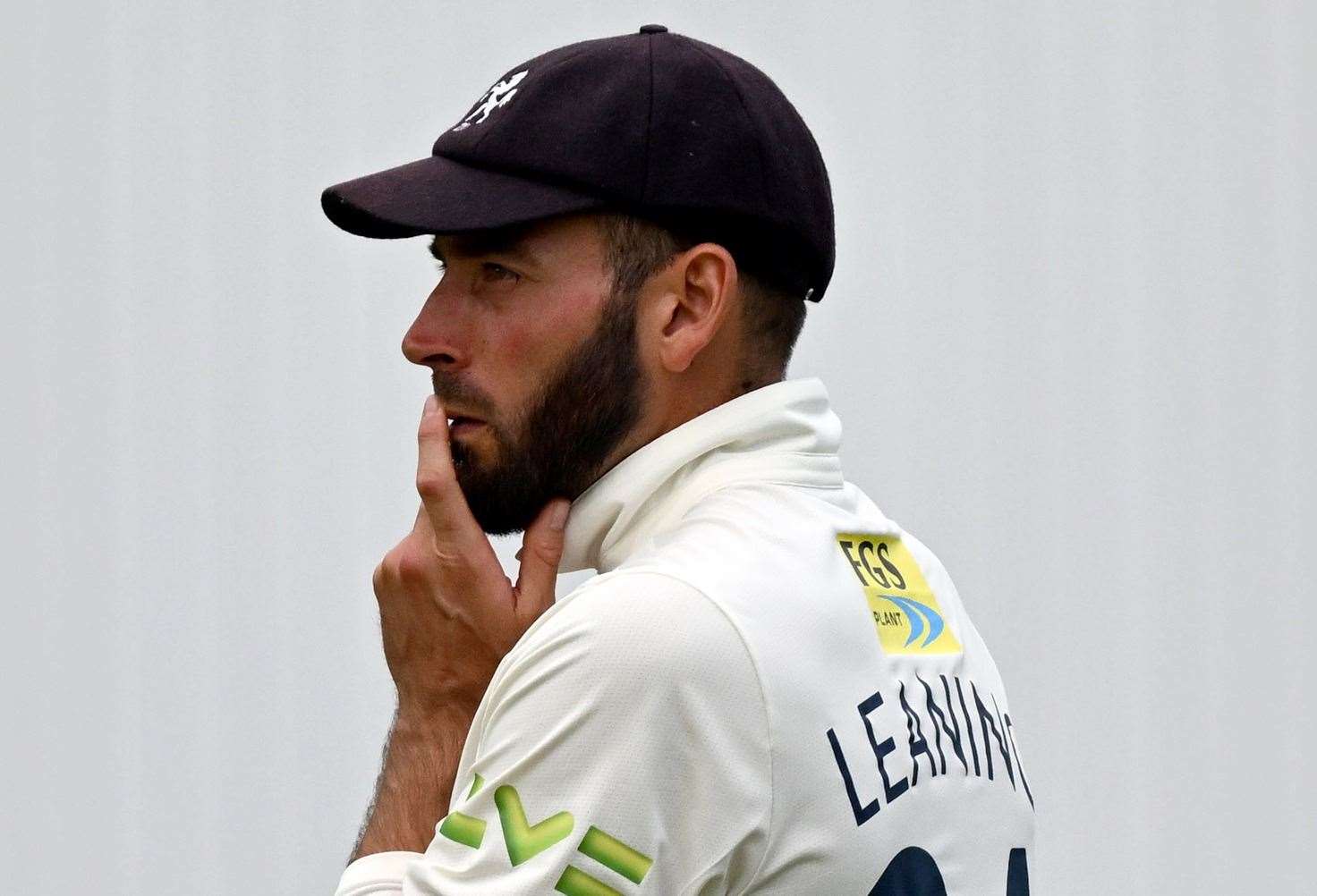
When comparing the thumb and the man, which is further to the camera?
the thumb

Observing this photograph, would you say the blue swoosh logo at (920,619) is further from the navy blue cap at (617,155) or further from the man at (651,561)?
the navy blue cap at (617,155)

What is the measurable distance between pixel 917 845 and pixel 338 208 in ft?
3.60

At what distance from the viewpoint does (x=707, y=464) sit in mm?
2301

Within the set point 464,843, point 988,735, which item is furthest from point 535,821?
point 988,735

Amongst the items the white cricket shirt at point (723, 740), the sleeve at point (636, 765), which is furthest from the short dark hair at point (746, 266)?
the sleeve at point (636, 765)

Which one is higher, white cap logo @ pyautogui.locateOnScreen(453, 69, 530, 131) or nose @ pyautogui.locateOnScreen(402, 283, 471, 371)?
white cap logo @ pyautogui.locateOnScreen(453, 69, 530, 131)

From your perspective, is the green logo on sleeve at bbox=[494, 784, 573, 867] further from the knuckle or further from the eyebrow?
the eyebrow

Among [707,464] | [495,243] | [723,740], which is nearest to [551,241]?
[495,243]

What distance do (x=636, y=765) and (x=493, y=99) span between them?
3.07 ft

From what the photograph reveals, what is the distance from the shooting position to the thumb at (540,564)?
7.92 ft

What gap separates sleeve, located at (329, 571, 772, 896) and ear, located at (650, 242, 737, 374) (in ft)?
1.52

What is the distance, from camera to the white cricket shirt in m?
1.91

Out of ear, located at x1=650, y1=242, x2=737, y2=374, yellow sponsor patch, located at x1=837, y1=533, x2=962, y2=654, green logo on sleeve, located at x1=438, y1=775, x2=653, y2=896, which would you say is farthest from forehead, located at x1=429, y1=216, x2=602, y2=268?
green logo on sleeve, located at x1=438, y1=775, x2=653, y2=896

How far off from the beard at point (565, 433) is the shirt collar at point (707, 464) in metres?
0.05
